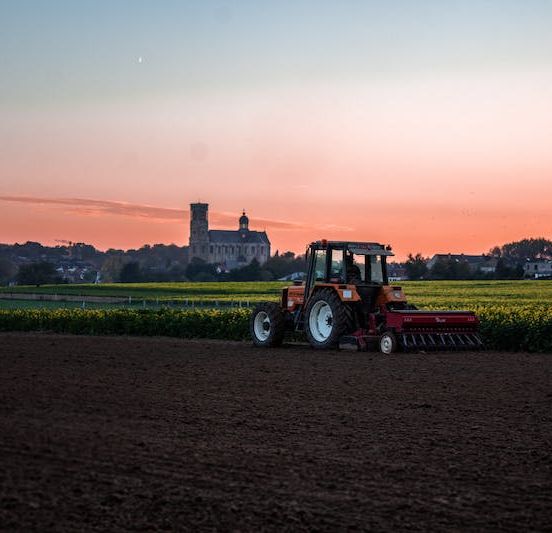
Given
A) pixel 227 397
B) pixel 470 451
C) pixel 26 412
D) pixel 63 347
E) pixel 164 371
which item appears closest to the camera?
pixel 470 451

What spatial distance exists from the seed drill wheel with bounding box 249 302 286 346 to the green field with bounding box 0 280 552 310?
1256 cm

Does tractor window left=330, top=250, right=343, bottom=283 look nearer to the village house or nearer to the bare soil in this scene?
the bare soil

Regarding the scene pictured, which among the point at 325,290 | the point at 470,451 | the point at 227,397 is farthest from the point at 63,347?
the point at 470,451

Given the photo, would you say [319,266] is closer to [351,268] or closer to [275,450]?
[351,268]

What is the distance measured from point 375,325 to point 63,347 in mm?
8681

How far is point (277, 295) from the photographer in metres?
68.6

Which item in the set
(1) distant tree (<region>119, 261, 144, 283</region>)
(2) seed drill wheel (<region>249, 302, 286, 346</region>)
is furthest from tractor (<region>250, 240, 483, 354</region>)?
(1) distant tree (<region>119, 261, 144, 283</region>)

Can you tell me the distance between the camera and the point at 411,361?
2216 cm

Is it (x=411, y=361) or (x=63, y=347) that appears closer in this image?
(x=411, y=361)

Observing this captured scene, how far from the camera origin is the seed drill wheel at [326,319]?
2395 cm

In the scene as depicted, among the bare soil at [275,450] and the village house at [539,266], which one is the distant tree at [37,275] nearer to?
the village house at [539,266]

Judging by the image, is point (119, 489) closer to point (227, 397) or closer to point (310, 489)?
point (310, 489)

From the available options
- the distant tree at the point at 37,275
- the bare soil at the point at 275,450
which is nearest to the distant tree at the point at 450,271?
the distant tree at the point at 37,275

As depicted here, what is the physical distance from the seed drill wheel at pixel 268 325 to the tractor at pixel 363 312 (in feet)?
2.12
